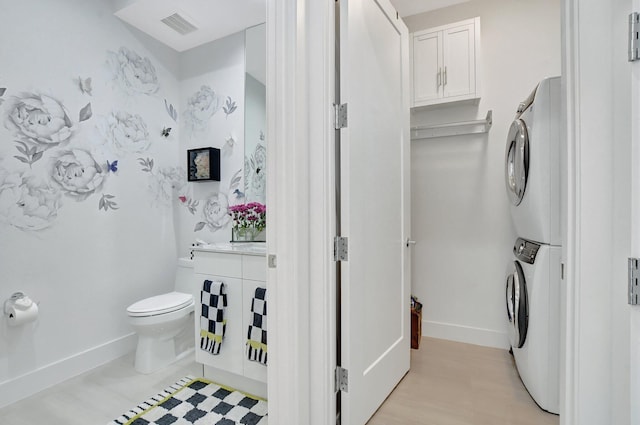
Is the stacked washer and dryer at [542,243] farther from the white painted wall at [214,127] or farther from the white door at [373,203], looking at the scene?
the white painted wall at [214,127]

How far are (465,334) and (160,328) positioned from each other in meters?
2.35

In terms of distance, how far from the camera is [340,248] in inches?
57.8

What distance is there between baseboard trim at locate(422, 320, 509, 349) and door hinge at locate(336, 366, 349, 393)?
153 centimetres

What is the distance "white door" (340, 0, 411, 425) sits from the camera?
1.46 meters

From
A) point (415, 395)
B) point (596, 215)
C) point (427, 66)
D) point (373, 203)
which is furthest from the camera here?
point (427, 66)

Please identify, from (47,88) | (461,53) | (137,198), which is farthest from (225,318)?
(461,53)

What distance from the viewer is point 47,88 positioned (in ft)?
6.92

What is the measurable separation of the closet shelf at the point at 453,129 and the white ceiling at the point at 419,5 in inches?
38.3

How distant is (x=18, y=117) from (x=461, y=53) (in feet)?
9.98

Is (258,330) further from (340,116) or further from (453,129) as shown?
(453,129)

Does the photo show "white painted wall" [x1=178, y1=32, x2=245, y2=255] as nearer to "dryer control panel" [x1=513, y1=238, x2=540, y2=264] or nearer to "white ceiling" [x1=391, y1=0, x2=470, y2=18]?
"white ceiling" [x1=391, y1=0, x2=470, y2=18]

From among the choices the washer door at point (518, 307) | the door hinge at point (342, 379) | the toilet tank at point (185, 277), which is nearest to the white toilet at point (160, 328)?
the toilet tank at point (185, 277)

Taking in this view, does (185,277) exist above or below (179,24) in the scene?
below

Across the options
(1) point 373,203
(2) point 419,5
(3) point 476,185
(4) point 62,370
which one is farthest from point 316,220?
(2) point 419,5
